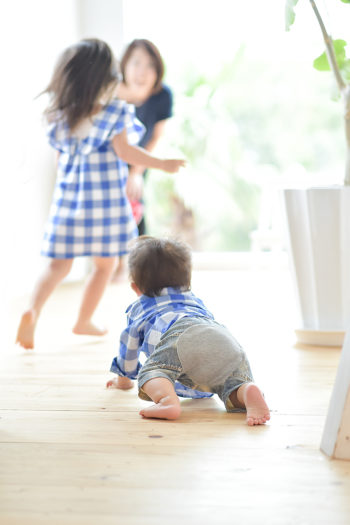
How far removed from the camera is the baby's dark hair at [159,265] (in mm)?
1375

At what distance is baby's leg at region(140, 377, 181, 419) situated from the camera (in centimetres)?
119

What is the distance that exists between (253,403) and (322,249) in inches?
29.0

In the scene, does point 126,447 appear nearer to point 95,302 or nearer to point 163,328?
point 163,328

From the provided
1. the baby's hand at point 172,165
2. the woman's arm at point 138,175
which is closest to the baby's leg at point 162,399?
the baby's hand at point 172,165

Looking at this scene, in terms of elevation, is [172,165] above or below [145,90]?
below

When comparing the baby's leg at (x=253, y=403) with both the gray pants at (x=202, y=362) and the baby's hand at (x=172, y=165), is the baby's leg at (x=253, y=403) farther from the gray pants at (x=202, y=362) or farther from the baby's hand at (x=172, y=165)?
the baby's hand at (x=172, y=165)

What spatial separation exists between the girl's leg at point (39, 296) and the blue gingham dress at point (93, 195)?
36 millimetres

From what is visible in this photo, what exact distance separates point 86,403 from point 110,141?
935 millimetres

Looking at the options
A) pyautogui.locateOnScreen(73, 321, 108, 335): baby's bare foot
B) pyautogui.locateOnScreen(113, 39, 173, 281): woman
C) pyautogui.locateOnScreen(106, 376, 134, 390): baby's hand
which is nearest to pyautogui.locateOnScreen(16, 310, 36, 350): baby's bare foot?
pyautogui.locateOnScreen(73, 321, 108, 335): baby's bare foot

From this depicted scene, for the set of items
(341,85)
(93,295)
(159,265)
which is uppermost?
(341,85)

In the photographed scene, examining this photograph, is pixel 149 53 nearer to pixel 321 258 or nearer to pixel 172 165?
pixel 172 165

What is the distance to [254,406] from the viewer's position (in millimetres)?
1183

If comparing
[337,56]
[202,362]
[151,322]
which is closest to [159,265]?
[151,322]

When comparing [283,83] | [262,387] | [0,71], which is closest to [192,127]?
[283,83]
